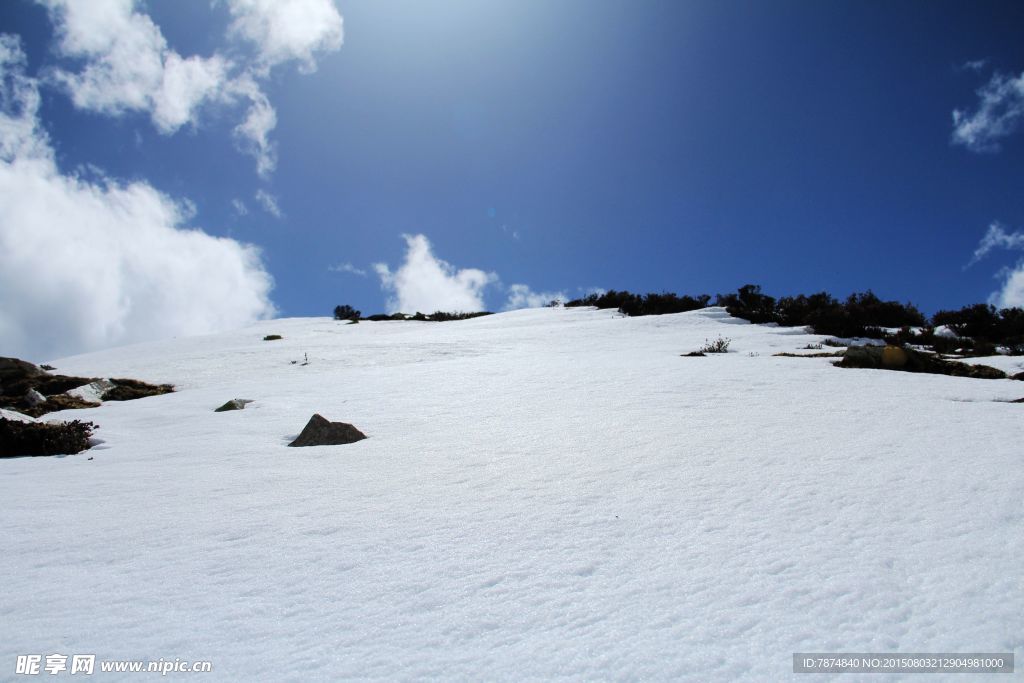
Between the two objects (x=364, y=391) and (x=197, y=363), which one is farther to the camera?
(x=197, y=363)

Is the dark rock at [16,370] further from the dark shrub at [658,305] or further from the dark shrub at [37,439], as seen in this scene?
the dark shrub at [658,305]

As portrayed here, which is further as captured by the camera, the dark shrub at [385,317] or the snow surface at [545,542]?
the dark shrub at [385,317]

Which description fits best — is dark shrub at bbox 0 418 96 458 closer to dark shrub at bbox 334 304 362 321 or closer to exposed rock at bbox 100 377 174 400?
exposed rock at bbox 100 377 174 400

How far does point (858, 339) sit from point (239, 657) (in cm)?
1542

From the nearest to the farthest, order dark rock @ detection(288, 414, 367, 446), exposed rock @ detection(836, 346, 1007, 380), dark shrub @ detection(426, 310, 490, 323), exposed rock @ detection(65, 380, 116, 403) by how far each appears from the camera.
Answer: dark rock @ detection(288, 414, 367, 446) < exposed rock @ detection(836, 346, 1007, 380) < exposed rock @ detection(65, 380, 116, 403) < dark shrub @ detection(426, 310, 490, 323)

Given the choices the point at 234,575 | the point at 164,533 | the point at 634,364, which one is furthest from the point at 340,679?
the point at 634,364

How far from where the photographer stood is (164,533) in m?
2.94

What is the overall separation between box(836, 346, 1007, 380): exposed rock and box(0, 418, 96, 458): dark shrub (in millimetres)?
10268

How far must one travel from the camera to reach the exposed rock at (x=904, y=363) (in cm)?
830

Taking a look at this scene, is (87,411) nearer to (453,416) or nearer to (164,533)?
(453,416)

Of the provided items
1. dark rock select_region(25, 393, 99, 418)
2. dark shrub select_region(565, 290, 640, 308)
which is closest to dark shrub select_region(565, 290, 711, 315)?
dark shrub select_region(565, 290, 640, 308)

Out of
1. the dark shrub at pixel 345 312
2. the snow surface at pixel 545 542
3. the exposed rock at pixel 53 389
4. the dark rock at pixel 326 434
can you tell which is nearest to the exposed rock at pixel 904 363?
the snow surface at pixel 545 542

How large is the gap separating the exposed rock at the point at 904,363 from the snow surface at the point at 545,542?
2.66 metres

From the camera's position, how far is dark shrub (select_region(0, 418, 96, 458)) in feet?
17.7
